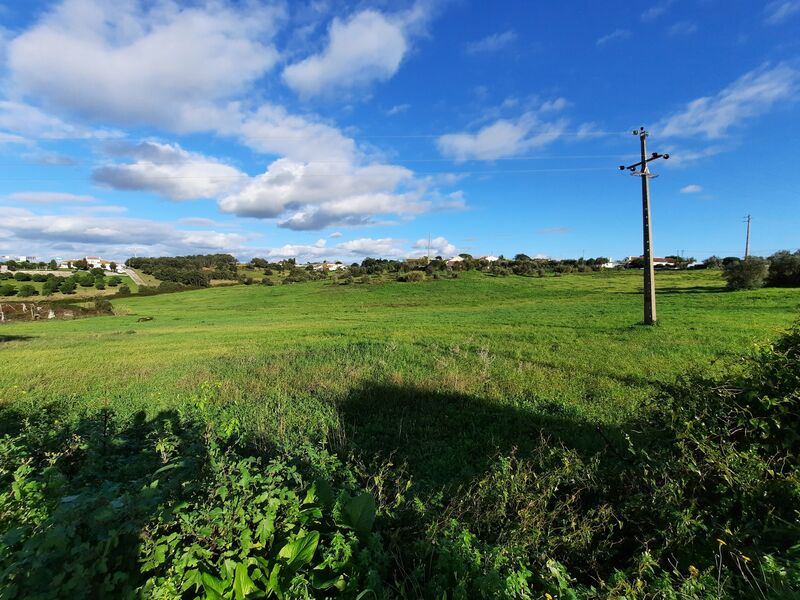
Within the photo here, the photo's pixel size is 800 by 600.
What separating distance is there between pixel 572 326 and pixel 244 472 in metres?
20.0

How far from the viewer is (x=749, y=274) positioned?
42.4 metres

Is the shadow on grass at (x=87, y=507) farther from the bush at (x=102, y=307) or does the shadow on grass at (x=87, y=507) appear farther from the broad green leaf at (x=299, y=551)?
the bush at (x=102, y=307)

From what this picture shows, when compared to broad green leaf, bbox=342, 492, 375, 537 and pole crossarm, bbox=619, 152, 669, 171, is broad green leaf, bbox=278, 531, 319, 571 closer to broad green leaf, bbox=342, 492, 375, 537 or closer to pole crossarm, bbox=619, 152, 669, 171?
broad green leaf, bbox=342, 492, 375, 537

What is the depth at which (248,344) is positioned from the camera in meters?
18.6

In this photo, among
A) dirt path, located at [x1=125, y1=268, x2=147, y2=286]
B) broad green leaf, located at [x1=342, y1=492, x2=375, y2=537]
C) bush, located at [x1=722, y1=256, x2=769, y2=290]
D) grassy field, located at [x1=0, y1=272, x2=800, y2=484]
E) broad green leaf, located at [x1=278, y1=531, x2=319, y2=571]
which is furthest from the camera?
dirt path, located at [x1=125, y1=268, x2=147, y2=286]

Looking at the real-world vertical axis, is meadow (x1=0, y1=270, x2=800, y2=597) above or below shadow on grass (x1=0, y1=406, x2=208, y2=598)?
below

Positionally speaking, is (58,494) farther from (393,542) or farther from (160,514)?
(393,542)

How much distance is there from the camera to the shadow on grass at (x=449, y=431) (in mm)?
5992

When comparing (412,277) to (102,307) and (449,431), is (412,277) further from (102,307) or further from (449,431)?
(449,431)

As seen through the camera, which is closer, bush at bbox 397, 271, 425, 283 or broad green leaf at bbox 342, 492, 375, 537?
broad green leaf at bbox 342, 492, 375, 537

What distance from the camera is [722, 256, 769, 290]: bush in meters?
42.3

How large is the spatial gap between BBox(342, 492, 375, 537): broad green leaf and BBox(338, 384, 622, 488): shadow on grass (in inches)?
81.3

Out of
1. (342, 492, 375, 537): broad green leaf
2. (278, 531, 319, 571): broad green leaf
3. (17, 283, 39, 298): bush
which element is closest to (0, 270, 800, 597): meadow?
(342, 492, 375, 537): broad green leaf

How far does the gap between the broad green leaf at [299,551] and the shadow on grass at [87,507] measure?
0.91m
